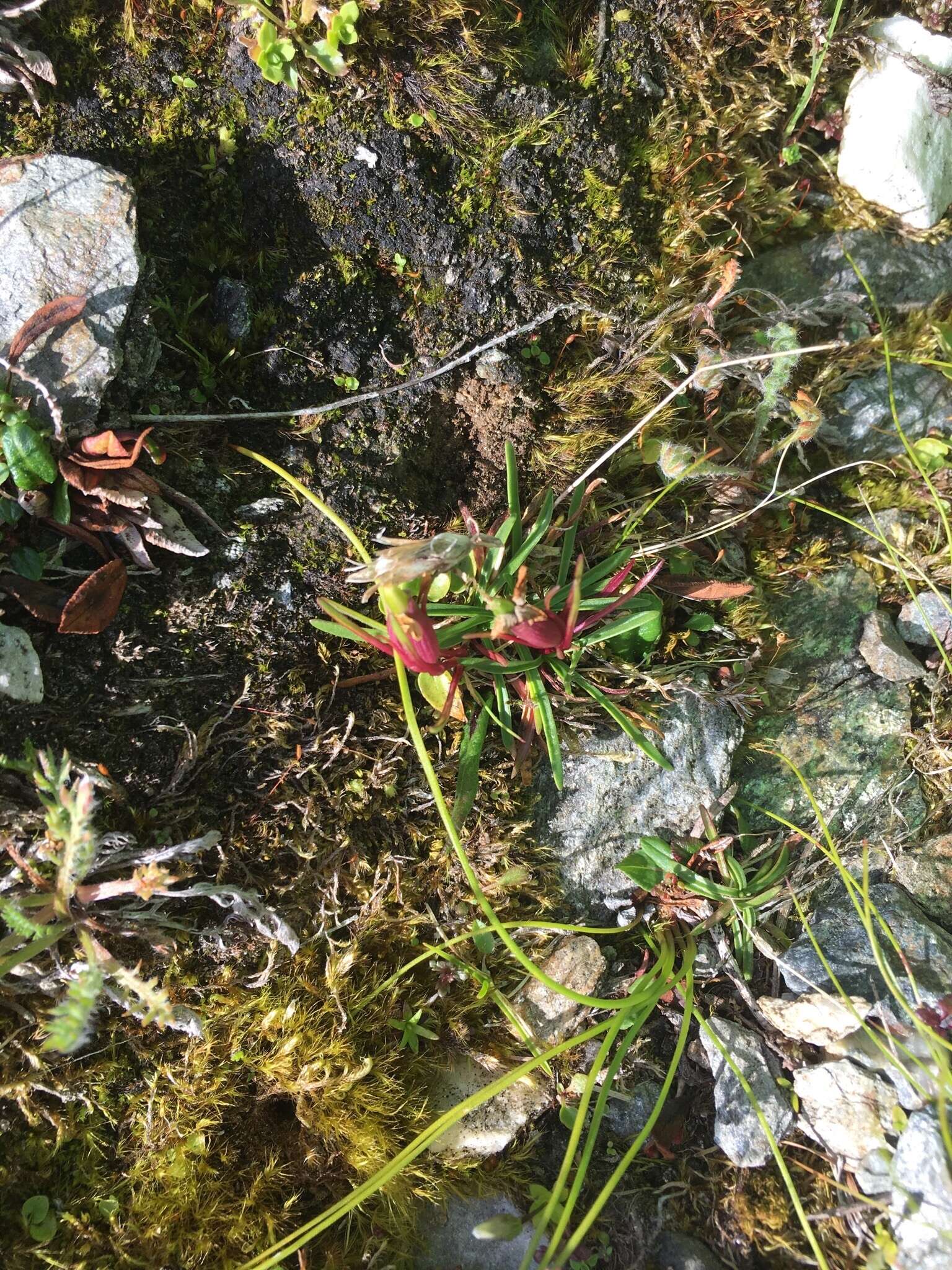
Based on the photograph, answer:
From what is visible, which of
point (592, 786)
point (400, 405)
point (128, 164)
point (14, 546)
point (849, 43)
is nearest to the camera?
point (14, 546)

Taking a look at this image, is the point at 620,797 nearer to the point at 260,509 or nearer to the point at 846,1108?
the point at 846,1108

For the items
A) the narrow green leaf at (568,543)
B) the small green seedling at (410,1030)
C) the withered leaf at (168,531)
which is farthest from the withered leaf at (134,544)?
the small green seedling at (410,1030)

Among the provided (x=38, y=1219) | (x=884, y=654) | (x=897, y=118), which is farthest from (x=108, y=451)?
(x=897, y=118)

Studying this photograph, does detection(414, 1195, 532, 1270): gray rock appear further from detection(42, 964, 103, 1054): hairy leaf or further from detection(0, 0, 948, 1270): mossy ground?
detection(42, 964, 103, 1054): hairy leaf

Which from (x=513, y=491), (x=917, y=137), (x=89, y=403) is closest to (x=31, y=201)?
(x=89, y=403)

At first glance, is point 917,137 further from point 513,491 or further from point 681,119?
point 513,491

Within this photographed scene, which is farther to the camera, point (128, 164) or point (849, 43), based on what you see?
point (849, 43)

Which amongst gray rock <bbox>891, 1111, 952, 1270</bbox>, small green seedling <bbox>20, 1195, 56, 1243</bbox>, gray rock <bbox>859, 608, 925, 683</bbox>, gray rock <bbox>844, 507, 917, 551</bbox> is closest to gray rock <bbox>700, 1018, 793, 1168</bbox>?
gray rock <bbox>891, 1111, 952, 1270</bbox>
